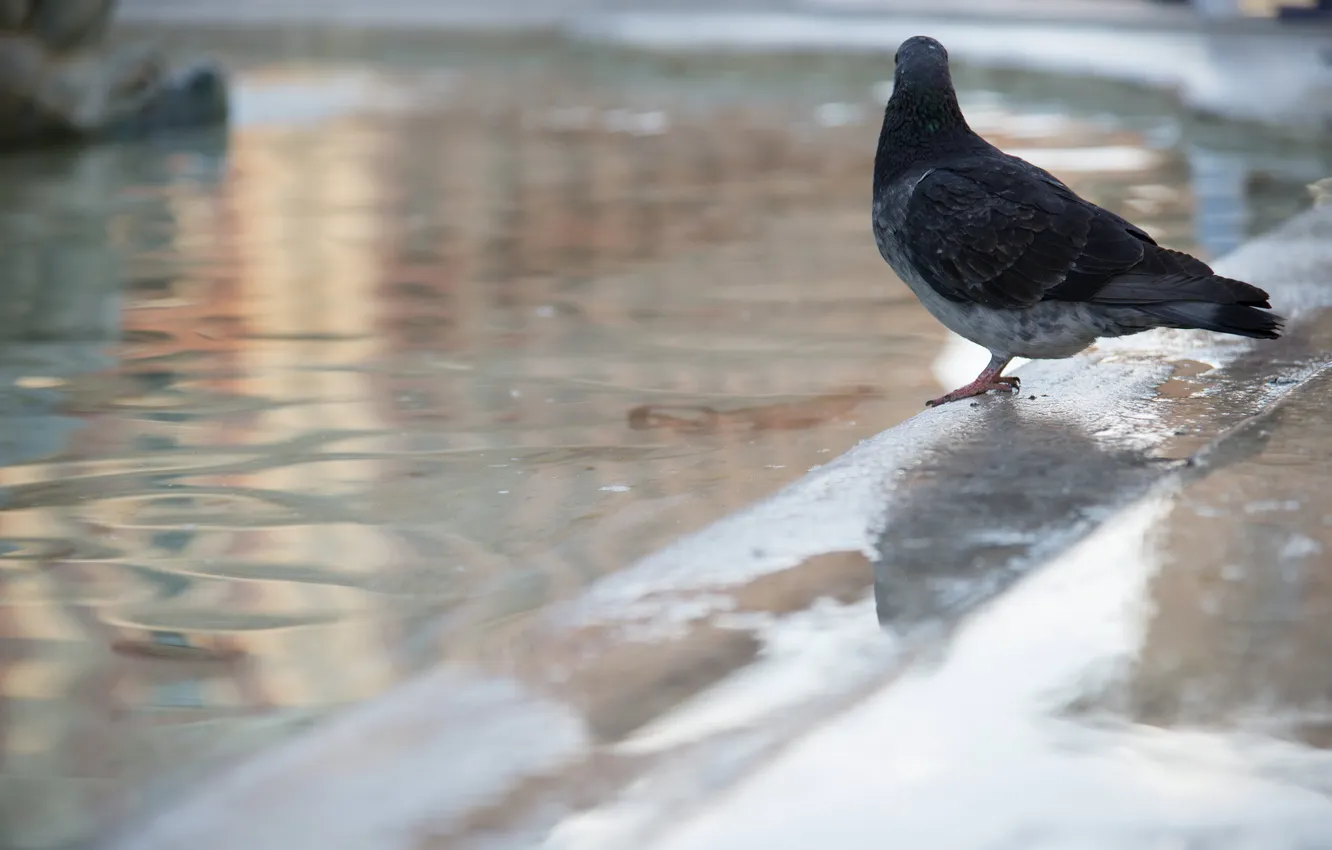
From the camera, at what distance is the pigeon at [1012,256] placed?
2.79 metres

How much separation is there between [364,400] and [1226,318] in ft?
6.01

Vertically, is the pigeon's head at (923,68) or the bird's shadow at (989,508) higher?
the pigeon's head at (923,68)

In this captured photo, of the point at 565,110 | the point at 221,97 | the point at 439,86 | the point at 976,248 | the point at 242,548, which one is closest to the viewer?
the point at 242,548

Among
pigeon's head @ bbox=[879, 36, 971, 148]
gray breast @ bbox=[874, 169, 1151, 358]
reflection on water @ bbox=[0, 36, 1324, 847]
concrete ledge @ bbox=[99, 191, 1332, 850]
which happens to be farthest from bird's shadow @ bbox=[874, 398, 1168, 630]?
pigeon's head @ bbox=[879, 36, 971, 148]

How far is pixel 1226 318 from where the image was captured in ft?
8.91

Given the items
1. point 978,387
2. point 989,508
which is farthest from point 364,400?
point 989,508

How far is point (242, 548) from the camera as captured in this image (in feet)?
8.79

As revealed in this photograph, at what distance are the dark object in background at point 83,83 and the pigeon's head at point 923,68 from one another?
6.69m

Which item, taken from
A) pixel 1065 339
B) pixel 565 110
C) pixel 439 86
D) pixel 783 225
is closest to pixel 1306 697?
pixel 1065 339

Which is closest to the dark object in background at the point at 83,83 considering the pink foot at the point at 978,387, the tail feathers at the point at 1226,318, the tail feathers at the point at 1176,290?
the pink foot at the point at 978,387

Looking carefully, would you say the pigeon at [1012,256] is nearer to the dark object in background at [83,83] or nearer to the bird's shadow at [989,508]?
the bird's shadow at [989,508]

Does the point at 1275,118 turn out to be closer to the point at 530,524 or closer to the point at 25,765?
the point at 530,524

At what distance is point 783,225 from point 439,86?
798 centimetres

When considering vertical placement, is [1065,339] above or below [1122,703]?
above
